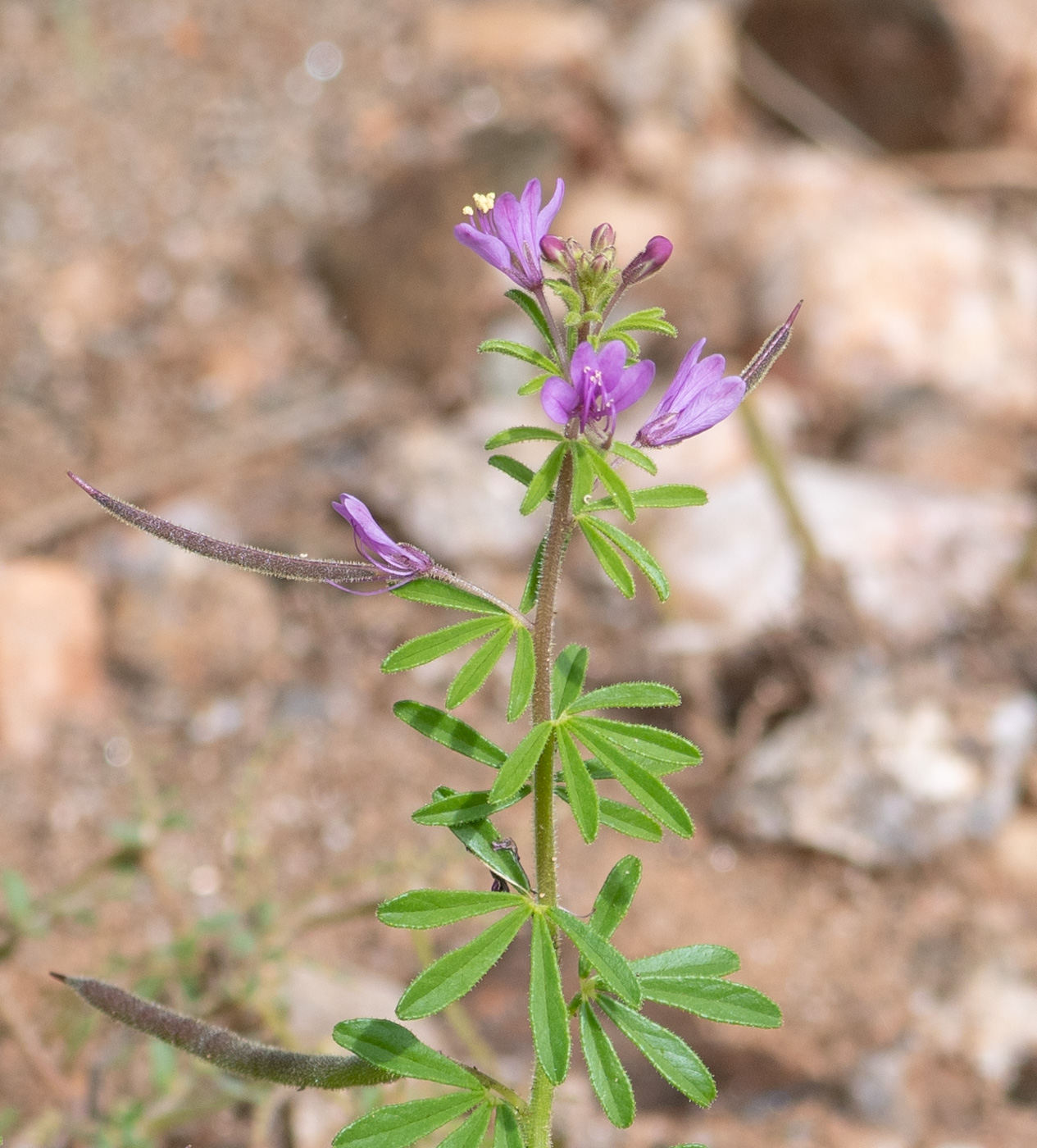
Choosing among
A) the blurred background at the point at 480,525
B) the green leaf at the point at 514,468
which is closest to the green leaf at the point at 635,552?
the green leaf at the point at 514,468

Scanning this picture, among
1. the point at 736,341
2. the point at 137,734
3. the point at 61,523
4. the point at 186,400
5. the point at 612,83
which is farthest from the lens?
the point at 612,83

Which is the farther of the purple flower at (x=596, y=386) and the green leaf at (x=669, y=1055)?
the green leaf at (x=669, y=1055)

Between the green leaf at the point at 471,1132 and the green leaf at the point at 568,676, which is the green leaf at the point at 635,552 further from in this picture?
the green leaf at the point at 471,1132

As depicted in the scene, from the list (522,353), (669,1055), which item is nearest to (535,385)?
(522,353)

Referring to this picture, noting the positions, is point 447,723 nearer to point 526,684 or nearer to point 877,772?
point 526,684

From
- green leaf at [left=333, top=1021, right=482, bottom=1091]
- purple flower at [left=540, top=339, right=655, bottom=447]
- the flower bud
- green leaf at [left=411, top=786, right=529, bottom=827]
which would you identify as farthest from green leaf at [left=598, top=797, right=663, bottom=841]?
the flower bud

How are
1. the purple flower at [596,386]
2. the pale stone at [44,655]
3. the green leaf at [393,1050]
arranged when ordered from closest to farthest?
the purple flower at [596,386]
the green leaf at [393,1050]
the pale stone at [44,655]

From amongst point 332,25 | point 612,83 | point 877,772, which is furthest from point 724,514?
point 332,25
